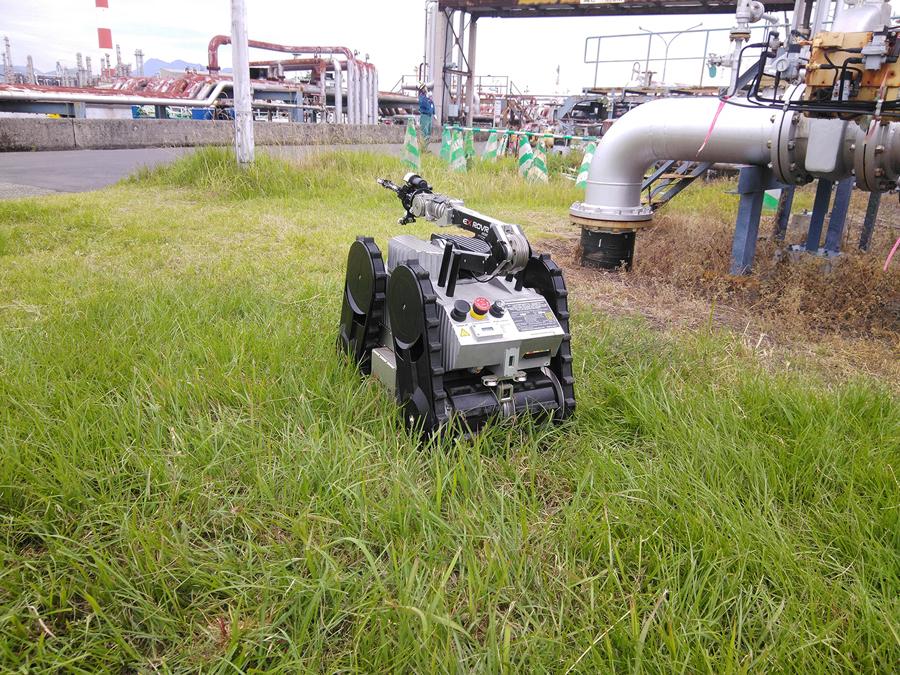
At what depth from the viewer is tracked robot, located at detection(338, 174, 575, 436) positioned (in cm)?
196

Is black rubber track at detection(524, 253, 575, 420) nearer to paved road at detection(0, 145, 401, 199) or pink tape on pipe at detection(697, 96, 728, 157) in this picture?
pink tape on pipe at detection(697, 96, 728, 157)

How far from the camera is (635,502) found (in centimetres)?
175

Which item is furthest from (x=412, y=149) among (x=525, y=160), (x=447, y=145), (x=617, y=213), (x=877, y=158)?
(x=877, y=158)

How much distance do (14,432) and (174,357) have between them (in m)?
0.69

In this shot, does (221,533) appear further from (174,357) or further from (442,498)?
(174,357)

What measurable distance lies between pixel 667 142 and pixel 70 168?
7829mm

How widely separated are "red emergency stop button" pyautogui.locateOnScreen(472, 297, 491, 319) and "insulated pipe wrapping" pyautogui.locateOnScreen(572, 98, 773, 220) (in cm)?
282

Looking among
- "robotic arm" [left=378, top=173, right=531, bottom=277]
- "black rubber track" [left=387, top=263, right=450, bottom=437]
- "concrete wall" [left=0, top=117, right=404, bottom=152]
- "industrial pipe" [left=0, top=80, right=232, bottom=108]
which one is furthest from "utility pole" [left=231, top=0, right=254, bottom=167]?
"industrial pipe" [left=0, top=80, right=232, bottom=108]

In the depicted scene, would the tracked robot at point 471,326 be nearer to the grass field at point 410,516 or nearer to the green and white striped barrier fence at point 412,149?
the grass field at point 410,516

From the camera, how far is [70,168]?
27.4ft

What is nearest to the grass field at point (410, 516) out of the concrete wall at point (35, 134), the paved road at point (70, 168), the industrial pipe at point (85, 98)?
the paved road at point (70, 168)

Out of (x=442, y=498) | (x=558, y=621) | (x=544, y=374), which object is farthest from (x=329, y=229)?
(x=558, y=621)

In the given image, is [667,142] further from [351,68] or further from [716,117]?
[351,68]

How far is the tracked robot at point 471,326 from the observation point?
6.42 ft
